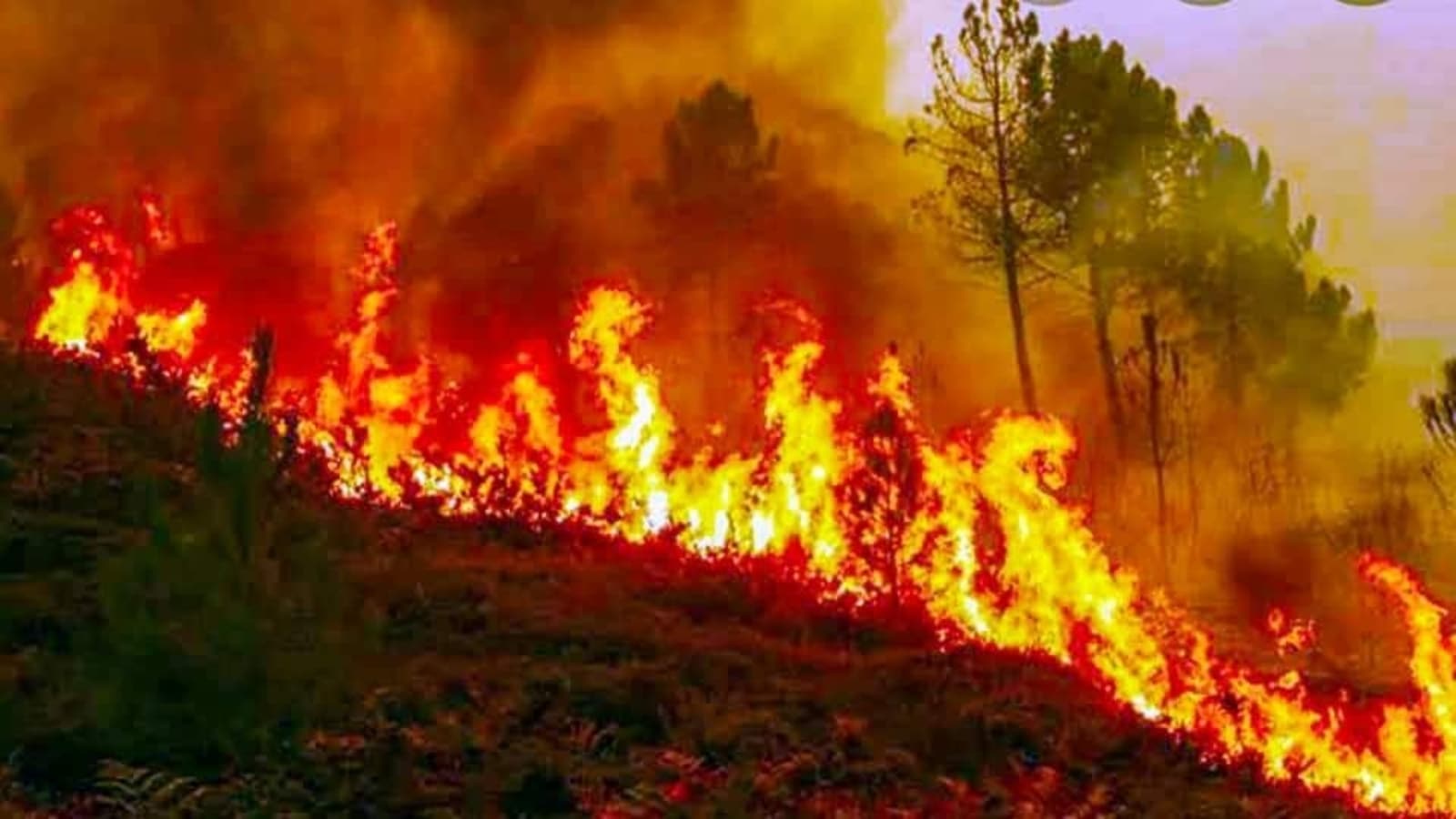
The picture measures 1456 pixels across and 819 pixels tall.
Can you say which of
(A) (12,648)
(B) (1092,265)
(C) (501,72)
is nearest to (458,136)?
(C) (501,72)

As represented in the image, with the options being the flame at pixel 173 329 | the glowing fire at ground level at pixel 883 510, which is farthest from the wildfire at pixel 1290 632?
the flame at pixel 173 329

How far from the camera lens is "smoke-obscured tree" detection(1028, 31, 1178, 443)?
28938 mm

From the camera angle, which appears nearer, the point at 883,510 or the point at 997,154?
the point at 883,510

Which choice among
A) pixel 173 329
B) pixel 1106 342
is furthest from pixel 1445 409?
pixel 173 329

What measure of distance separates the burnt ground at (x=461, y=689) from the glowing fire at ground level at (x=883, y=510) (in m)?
1.24

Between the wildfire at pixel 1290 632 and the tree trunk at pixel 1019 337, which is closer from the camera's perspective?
the wildfire at pixel 1290 632

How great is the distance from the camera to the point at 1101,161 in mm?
29312

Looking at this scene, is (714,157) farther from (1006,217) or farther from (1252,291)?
(1252,291)

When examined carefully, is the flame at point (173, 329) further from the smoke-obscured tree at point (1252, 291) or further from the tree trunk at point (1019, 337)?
the smoke-obscured tree at point (1252, 291)

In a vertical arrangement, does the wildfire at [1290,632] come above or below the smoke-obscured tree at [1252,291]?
below

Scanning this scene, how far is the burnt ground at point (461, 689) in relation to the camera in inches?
309

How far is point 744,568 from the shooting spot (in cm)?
1477

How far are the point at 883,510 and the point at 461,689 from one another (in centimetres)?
536

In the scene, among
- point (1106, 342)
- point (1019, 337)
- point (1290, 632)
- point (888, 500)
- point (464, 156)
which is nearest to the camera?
point (888, 500)
